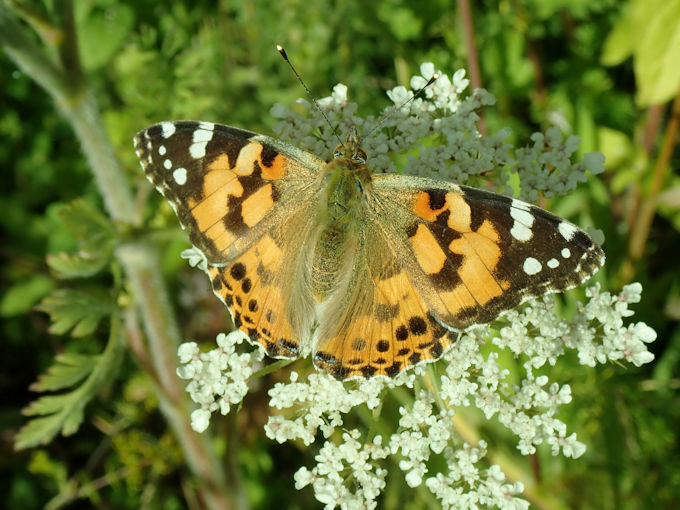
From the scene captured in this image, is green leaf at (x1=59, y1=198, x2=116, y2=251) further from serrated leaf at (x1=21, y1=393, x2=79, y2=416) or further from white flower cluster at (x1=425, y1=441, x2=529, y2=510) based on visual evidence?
white flower cluster at (x1=425, y1=441, x2=529, y2=510)

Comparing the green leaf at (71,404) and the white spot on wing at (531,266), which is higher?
the green leaf at (71,404)

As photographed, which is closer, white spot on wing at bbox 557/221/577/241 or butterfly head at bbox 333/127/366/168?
white spot on wing at bbox 557/221/577/241

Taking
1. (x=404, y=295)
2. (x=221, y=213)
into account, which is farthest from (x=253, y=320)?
(x=404, y=295)

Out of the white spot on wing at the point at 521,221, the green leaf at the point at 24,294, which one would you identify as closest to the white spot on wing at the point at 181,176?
the white spot on wing at the point at 521,221

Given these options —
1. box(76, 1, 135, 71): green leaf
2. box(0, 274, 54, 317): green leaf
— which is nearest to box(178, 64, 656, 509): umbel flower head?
box(76, 1, 135, 71): green leaf

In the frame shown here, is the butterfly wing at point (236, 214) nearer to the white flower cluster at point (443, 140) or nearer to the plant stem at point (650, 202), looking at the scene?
the white flower cluster at point (443, 140)

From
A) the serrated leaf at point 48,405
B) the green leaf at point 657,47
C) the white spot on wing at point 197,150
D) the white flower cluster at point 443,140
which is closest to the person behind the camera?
the white spot on wing at point 197,150
